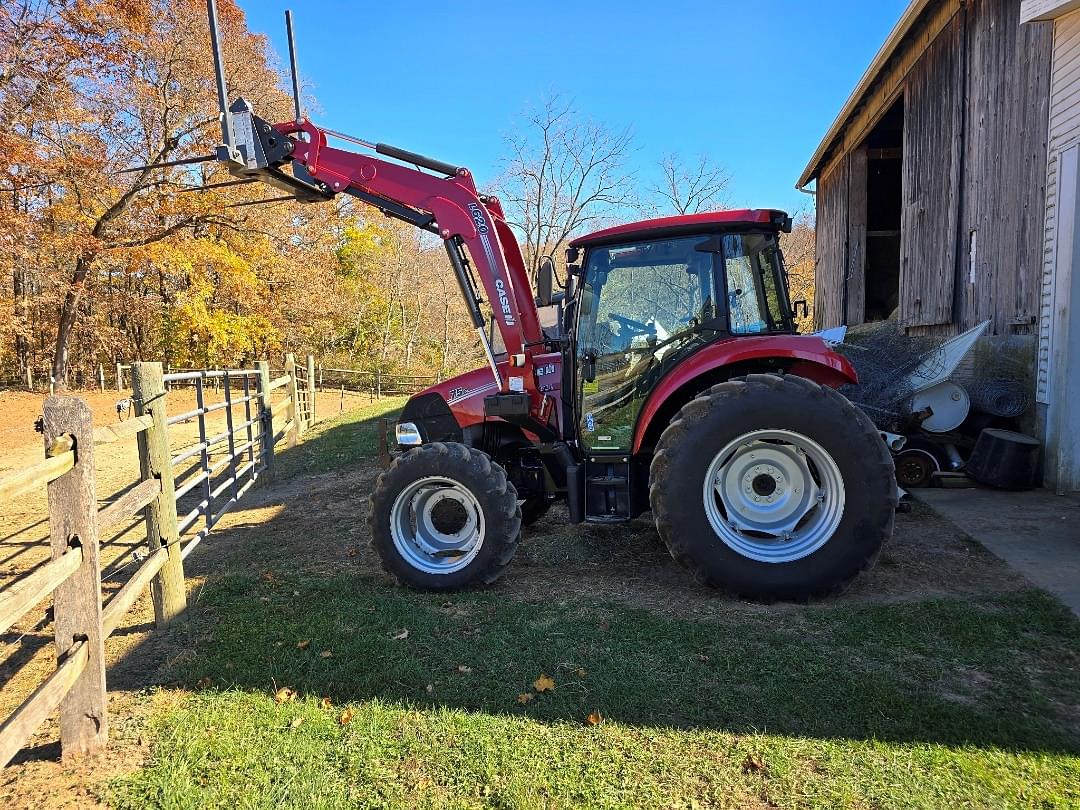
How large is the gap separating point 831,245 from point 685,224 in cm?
1364

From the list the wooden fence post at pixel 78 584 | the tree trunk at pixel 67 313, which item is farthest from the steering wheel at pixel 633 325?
the tree trunk at pixel 67 313

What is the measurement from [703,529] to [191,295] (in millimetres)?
25172

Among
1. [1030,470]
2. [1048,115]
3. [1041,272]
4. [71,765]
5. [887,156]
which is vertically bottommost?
[71,765]

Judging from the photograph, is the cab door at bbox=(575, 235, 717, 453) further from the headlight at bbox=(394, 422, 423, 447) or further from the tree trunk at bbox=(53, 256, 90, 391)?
the tree trunk at bbox=(53, 256, 90, 391)

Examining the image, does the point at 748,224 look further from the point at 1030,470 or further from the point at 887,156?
the point at 887,156

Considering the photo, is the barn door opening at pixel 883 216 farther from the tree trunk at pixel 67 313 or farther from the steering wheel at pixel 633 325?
the tree trunk at pixel 67 313

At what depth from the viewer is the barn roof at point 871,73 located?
354 inches

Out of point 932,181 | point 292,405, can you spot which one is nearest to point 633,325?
point 932,181

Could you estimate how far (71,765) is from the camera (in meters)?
2.64

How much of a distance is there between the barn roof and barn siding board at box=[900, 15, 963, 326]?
1.59ft

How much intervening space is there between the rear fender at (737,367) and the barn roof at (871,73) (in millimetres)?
7663

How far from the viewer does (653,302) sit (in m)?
4.21

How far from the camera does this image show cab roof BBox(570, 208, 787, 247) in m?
4.07

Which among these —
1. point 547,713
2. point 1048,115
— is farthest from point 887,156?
point 547,713
